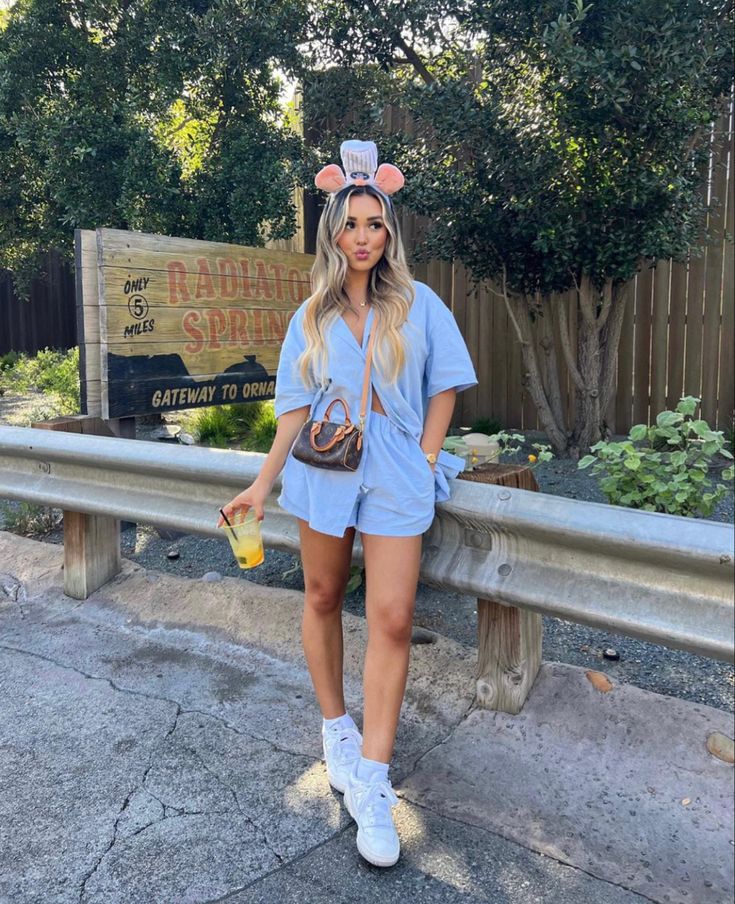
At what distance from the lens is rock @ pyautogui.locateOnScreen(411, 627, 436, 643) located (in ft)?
9.87

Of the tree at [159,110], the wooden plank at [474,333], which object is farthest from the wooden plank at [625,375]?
the tree at [159,110]

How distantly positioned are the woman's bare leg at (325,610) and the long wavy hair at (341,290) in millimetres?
493

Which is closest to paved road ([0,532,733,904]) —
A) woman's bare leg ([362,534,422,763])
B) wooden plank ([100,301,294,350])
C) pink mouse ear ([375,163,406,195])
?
woman's bare leg ([362,534,422,763])

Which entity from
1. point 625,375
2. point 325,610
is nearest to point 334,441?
point 325,610

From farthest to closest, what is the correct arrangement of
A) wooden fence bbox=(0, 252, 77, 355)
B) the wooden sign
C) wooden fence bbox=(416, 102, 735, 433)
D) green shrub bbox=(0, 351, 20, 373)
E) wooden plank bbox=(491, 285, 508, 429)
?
wooden fence bbox=(0, 252, 77, 355) < green shrub bbox=(0, 351, 20, 373) < wooden plank bbox=(491, 285, 508, 429) < wooden fence bbox=(416, 102, 735, 433) < the wooden sign

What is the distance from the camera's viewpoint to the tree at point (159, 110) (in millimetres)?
6332

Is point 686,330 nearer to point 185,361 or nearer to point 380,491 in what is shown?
point 185,361

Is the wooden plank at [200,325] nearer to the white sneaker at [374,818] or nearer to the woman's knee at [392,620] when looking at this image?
the woman's knee at [392,620]

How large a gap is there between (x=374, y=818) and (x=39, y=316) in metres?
14.9

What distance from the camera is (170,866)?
1.99 metres

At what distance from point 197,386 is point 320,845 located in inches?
130

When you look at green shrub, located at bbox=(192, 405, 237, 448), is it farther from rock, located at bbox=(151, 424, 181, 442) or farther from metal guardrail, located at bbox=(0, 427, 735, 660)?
metal guardrail, located at bbox=(0, 427, 735, 660)

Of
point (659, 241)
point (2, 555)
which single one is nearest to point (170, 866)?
point (2, 555)

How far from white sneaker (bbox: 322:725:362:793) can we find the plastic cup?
0.57m
